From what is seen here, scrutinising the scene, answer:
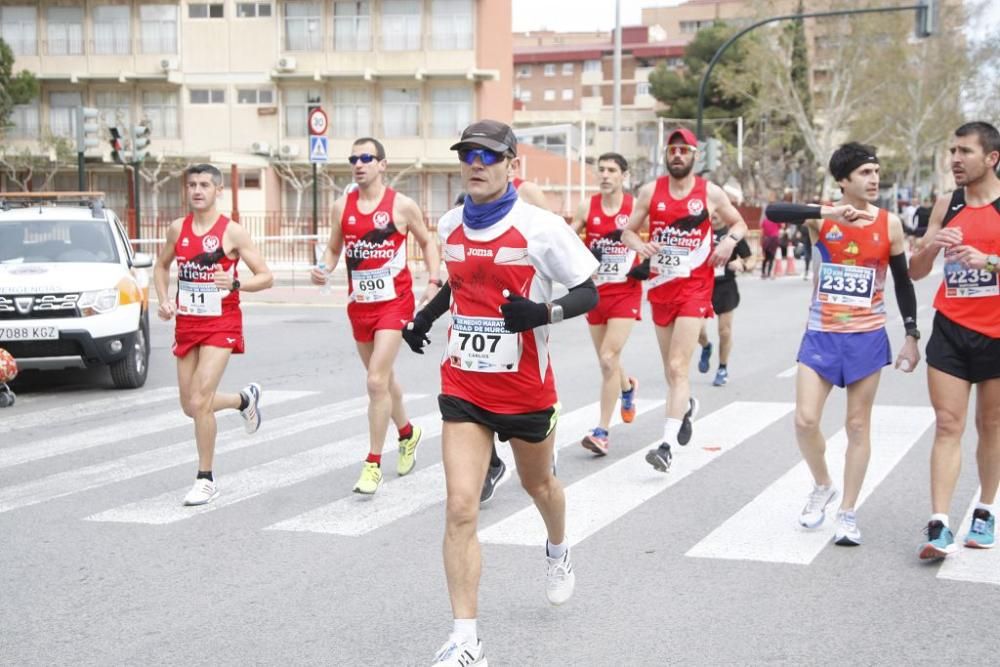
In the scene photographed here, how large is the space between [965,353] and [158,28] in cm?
4624

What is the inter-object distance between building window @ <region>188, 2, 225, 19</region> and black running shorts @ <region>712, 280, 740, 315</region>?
38692 millimetres

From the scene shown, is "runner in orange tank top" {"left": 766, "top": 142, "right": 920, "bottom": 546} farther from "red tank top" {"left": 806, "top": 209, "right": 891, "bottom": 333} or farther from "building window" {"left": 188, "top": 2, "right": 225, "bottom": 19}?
"building window" {"left": 188, "top": 2, "right": 225, "bottom": 19}

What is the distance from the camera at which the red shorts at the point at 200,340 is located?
794cm

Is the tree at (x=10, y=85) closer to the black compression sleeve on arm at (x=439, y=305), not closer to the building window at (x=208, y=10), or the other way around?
the building window at (x=208, y=10)

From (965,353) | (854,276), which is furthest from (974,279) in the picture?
(854,276)

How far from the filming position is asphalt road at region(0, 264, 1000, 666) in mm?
5141

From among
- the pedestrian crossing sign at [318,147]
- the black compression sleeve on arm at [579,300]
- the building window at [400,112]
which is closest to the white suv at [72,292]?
the black compression sleeve on arm at [579,300]

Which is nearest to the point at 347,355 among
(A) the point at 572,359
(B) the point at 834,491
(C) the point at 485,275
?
(A) the point at 572,359

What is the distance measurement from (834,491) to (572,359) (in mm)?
8412

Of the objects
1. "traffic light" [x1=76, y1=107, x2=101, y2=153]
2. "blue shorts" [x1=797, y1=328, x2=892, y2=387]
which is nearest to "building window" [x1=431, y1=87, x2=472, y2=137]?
"traffic light" [x1=76, y1=107, x2=101, y2=153]

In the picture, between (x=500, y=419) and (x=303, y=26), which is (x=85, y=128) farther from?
(x=303, y=26)

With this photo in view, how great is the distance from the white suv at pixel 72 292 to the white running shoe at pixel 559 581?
787cm

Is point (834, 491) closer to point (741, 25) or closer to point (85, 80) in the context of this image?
point (85, 80)

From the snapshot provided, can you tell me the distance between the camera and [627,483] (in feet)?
27.2
